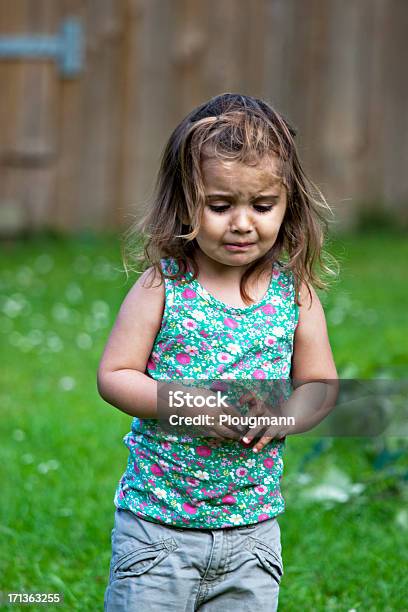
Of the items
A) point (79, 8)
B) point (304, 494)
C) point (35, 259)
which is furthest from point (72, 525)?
point (79, 8)

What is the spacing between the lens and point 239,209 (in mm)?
2064

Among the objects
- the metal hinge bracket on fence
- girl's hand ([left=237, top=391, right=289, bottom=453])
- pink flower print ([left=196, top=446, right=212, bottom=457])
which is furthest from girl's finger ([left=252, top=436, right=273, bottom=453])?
the metal hinge bracket on fence

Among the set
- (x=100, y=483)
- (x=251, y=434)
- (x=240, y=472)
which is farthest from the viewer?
(x=100, y=483)

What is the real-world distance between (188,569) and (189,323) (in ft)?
1.57

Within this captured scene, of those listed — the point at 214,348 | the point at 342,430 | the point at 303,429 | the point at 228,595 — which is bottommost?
the point at 342,430

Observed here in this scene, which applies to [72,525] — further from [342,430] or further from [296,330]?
[296,330]

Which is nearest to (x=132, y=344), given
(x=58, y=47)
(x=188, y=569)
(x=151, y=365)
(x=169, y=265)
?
(x=151, y=365)

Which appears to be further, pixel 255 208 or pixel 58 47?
pixel 58 47

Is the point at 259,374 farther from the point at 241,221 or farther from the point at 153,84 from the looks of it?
the point at 153,84

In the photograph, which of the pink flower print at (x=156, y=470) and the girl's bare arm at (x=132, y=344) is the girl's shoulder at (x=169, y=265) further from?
the pink flower print at (x=156, y=470)

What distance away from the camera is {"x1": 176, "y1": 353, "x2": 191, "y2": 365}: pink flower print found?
2.10 metres

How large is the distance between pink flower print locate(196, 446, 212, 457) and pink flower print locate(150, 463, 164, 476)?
0.28 feet

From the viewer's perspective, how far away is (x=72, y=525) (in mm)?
3256

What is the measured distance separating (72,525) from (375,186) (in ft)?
20.1
